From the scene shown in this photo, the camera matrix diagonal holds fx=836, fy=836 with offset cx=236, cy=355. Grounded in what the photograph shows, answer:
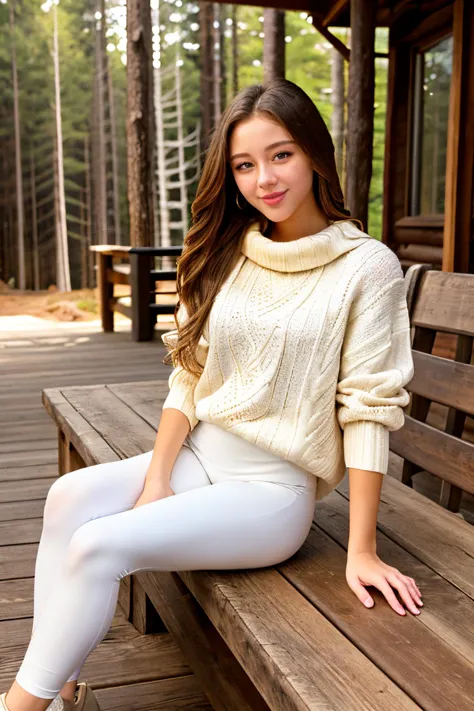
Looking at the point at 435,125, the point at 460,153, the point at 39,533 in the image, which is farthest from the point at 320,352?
the point at 435,125

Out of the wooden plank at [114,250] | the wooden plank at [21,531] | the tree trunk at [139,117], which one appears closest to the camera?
the wooden plank at [21,531]

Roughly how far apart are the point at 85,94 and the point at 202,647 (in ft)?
85.2

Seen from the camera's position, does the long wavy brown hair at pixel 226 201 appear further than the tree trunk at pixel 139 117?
No

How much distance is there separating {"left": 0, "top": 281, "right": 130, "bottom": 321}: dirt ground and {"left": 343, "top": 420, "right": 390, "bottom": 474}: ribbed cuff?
10526 mm

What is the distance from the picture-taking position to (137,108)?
896 centimetres

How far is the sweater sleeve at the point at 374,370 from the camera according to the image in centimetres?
145

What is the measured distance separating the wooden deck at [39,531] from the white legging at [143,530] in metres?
0.48

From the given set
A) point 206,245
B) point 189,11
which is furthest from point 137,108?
point 189,11

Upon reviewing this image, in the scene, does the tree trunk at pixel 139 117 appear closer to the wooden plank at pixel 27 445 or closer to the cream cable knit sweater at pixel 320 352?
the wooden plank at pixel 27 445

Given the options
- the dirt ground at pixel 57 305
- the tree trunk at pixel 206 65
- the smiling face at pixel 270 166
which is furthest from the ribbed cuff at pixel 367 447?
the tree trunk at pixel 206 65

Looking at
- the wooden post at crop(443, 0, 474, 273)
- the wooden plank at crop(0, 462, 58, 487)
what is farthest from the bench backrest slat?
the wooden post at crop(443, 0, 474, 273)

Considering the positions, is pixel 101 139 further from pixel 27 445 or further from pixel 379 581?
pixel 379 581

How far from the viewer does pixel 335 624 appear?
1.25 m

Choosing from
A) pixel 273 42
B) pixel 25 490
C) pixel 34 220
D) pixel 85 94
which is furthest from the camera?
pixel 34 220
